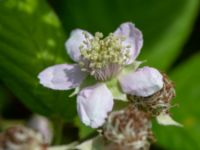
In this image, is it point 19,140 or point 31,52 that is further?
point 31,52

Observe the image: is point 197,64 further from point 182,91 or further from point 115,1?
point 115,1

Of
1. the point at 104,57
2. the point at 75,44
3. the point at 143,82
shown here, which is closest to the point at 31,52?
the point at 75,44

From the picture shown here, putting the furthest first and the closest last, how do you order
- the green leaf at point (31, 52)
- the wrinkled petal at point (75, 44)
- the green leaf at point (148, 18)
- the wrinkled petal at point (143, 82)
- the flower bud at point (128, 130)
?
the green leaf at point (148, 18), the green leaf at point (31, 52), the wrinkled petal at point (75, 44), the wrinkled petal at point (143, 82), the flower bud at point (128, 130)

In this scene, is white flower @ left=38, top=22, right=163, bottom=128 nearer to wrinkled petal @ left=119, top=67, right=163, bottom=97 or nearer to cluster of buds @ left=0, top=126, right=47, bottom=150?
wrinkled petal @ left=119, top=67, right=163, bottom=97

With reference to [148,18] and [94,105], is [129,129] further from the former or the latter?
[148,18]

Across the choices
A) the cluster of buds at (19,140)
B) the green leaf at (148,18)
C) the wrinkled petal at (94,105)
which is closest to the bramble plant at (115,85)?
the wrinkled petal at (94,105)

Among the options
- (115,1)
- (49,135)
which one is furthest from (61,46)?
(115,1)

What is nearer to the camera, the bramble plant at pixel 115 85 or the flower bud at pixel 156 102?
the bramble plant at pixel 115 85

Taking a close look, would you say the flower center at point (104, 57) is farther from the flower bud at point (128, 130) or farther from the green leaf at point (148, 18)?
the green leaf at point (148, 18)
